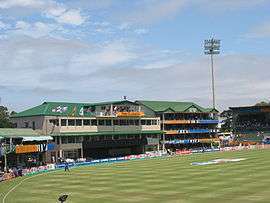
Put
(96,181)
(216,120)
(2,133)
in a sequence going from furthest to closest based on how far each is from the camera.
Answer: (216,120)
(2,133)
(96,181)

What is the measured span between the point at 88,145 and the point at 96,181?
49.0 meters

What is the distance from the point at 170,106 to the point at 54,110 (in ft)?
146

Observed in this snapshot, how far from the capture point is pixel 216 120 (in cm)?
14425

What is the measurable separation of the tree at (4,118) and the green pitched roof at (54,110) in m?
9.98

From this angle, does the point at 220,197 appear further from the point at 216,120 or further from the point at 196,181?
the point at 216,120

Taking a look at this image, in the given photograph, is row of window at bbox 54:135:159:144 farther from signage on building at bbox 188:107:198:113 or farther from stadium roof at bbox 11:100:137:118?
signage on building at bbox 188:107:198:113

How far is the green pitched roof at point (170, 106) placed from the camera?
130 m

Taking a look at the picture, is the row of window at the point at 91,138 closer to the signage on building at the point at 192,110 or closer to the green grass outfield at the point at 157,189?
the signage on building at the point at 192,110

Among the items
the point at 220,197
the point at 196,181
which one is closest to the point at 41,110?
the point at 196,181

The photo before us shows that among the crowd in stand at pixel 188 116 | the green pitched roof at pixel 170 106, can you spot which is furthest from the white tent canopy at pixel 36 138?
the crowd in stand at pixel 188 116

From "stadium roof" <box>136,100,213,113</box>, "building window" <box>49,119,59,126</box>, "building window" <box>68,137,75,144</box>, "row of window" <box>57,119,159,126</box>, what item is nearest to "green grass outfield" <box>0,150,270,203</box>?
"building window" <box>49,119,59,126</box>

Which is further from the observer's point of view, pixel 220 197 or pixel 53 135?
pixel 53 135

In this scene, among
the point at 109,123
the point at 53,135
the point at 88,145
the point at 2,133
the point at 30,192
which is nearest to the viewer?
the point at 30,192

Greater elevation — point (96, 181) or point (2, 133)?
point (2, 133)
